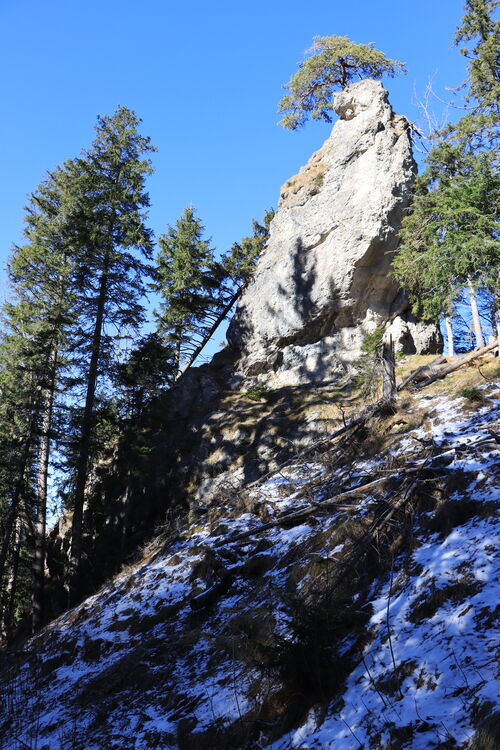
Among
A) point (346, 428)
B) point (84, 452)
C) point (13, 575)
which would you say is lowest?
point (13, 575)

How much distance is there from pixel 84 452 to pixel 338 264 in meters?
13.1

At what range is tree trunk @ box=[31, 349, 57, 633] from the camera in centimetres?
1630

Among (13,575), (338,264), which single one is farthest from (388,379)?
(13,575)

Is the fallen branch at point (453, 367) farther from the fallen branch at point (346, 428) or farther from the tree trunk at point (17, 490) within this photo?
the tree trunk at point (17, 490)

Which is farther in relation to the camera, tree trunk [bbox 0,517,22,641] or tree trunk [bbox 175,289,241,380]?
tree trunk [bbox 175,289,241,380]

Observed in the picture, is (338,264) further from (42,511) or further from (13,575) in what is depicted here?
(13,575)

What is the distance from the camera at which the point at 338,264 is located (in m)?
22.0

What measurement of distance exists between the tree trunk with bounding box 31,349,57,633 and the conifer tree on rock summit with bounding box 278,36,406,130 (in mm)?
19079

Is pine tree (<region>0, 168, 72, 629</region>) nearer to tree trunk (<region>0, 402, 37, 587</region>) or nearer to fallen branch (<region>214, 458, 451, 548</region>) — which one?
tree trunk (<region>0, 402, 37, 587</region>)

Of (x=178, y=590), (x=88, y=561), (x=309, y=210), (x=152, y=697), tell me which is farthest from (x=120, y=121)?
(x=152, y=697)

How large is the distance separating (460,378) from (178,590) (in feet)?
26.7

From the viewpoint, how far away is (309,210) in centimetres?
2438

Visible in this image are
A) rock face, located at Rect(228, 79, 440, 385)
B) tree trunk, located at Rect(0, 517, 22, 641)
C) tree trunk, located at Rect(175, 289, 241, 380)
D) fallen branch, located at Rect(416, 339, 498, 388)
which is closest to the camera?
fallen branch, located at Rect(416, 339, 498, 388)

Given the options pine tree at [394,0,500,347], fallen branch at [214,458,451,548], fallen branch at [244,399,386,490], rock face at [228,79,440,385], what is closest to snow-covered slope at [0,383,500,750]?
fallen branch at [214,458,451,548]
